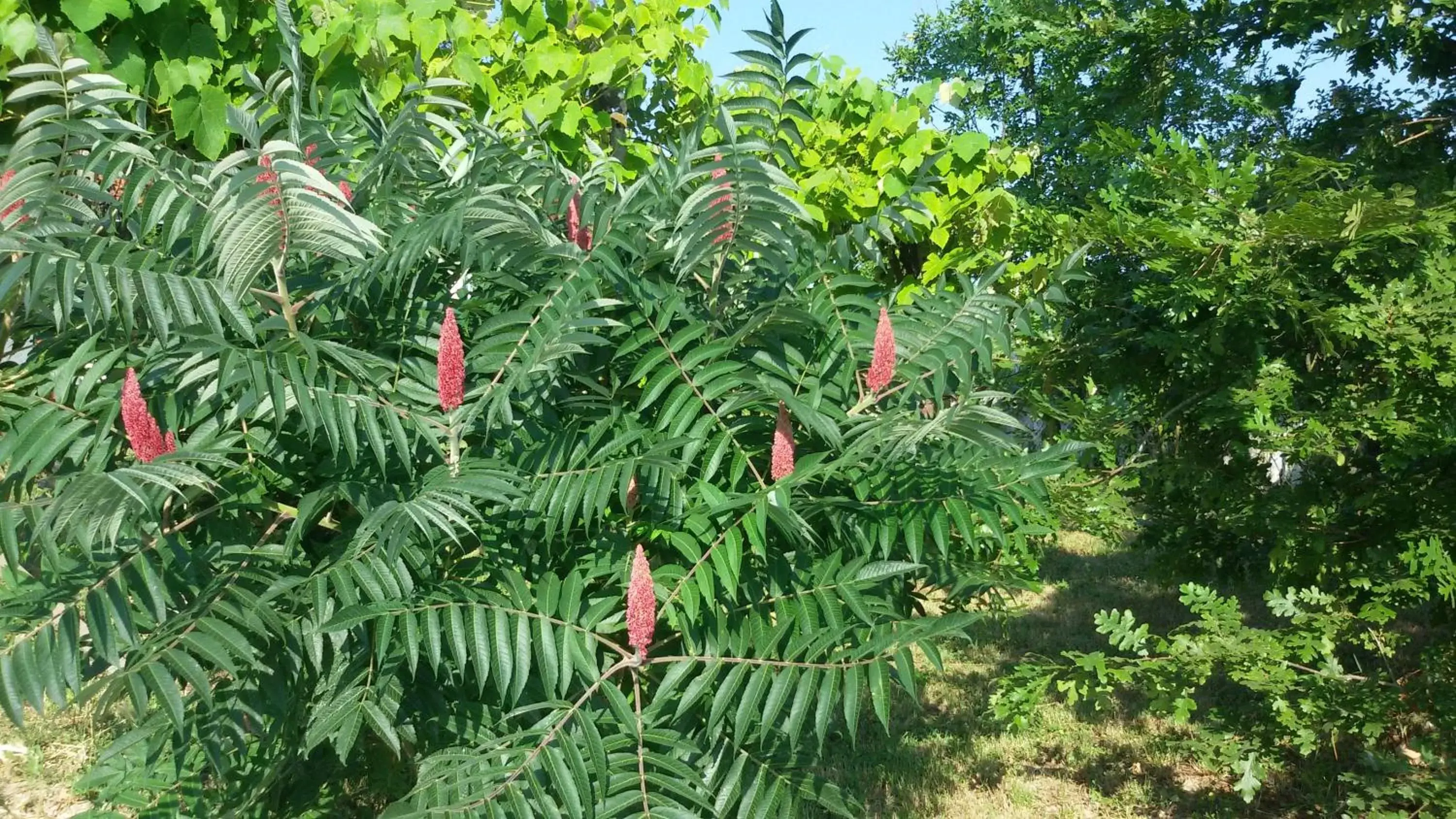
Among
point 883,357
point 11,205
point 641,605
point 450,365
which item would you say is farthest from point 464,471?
point 11,205

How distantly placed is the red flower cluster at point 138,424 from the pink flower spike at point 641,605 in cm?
79

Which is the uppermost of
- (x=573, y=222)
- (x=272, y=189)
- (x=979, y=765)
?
(x=573, y=222)

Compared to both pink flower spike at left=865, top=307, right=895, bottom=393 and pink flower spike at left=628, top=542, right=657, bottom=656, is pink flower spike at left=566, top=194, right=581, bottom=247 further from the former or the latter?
pink flower spike at left=628, top=542, right=657, bottom=656

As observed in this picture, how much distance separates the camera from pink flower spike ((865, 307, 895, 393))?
2.07 meters

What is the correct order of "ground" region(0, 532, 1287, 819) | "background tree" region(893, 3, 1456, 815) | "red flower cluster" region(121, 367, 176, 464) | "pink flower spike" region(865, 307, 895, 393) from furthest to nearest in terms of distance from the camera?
"ground" region(0, 532, 1287, 819) < "background tree" region(893, 3, 1456, 815) < "pink flower spike" region(865, 307, 895, 393) < "red flower cluster" region(121, 367, 176, 464)

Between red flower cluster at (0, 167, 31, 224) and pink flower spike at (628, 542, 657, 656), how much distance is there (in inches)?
50.7

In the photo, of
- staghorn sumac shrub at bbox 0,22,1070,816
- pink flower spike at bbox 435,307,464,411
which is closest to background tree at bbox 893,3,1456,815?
staghorn sumac shrub at bbox 0,22,1070,816

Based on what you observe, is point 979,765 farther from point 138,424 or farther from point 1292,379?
point 138,424

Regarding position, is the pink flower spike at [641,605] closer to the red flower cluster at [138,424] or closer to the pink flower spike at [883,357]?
the pink flower spike at [883,357]

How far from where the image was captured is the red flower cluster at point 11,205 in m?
2.00

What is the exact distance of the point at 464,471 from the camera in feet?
6.44

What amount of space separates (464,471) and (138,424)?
53 cm

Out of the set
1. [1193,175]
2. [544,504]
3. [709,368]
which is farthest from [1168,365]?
[544,504]

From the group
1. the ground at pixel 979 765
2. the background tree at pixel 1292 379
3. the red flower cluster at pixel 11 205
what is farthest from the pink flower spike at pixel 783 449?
the ground at pixel 979 765
